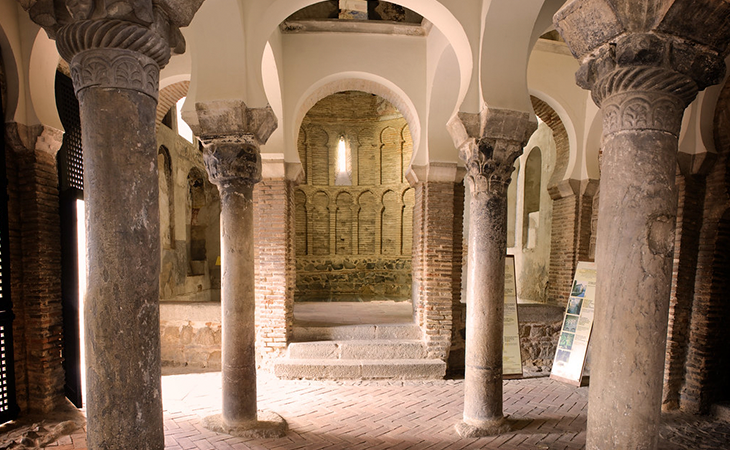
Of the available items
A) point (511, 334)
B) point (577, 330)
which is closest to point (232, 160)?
point (511, 334)

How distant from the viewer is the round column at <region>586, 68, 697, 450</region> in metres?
2.17

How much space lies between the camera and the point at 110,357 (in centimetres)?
213

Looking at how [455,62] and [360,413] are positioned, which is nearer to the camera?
[360,413]

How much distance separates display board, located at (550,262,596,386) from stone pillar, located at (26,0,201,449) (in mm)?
6439

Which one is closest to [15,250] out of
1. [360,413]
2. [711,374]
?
[360,413]

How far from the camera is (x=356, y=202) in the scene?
14789 mm

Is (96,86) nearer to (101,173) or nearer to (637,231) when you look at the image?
(101,173)

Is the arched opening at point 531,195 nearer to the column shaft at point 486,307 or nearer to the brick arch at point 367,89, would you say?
the brick arch at point 367,89

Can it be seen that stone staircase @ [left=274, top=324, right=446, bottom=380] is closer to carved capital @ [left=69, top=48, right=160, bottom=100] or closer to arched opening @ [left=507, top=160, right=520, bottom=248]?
carved capital @ [left=69, top=48, right=160, bottom=100]

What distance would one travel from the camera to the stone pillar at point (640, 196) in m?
2.17

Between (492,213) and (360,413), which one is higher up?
(492,213)

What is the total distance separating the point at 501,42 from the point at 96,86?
14.5 ft

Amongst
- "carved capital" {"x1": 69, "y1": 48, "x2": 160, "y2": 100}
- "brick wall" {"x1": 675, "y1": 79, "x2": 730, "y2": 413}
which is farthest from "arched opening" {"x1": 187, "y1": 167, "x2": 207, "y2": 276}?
"brick wall" {"x1": 675, "y1": 79, "x2": 730, "y2": 413}

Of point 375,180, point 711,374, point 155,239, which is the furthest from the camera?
point 375,180
